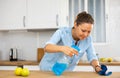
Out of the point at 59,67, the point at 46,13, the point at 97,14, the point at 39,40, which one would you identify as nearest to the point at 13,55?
the point at 39,40

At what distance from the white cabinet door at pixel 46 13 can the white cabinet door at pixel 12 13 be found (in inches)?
4.8

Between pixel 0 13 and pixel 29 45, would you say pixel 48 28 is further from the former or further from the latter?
pixel 0 13

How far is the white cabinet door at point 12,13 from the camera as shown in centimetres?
396

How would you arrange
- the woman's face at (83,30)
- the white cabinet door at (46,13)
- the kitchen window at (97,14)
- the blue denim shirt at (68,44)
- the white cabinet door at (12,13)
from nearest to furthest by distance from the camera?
the woman's face at (83,30) < the blue denim shirt at (68,44) < the white cabinet door at (46,13) < the white cabinet door at (12,13) < the kitchen window at (97,14)

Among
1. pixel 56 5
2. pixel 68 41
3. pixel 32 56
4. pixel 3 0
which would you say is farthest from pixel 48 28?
pixel 68 41

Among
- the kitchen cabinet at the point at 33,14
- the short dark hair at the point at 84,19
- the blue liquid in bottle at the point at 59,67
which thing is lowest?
the blue liquid in bottle at the point at 59,67

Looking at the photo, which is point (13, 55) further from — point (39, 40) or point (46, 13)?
point (46, 13)

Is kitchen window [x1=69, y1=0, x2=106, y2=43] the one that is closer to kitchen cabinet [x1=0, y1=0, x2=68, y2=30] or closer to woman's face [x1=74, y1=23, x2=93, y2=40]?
kitchen cabinet [x1=0, y1=0, x2=68, y2=30]

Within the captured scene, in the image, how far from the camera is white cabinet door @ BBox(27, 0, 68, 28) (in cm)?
382

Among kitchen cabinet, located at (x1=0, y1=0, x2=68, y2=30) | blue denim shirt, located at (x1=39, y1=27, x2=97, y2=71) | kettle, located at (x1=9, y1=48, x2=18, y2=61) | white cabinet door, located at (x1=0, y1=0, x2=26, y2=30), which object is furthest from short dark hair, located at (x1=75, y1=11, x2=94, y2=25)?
kettle, located at (x1=9, y1=48, x2=18, y2=61)

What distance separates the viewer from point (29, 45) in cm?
425

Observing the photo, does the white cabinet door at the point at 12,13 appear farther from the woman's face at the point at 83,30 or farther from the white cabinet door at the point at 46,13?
the woman's face at the point at 83,30

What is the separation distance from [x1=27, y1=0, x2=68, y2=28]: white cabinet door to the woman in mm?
1653

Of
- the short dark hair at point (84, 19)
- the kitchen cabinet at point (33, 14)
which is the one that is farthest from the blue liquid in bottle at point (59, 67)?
the kitchen cabinet at point (33, 14)
